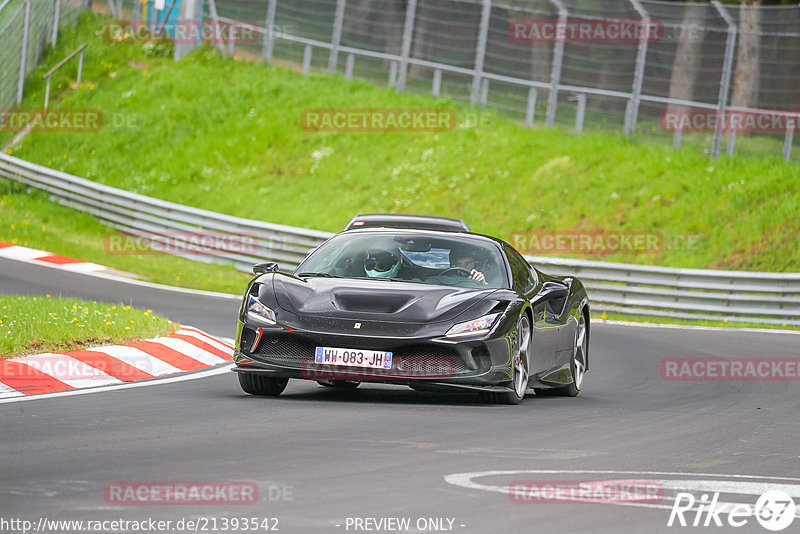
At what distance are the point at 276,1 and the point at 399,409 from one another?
2847cm

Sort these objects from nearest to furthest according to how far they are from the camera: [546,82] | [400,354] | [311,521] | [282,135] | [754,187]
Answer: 1. [311,521]
2. [400,354]
3. [754,187]
4. [546,82]
5. [282,135]

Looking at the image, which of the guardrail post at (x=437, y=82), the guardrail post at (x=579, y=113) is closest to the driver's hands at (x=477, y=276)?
the guardrail post at (x=579, y=113)

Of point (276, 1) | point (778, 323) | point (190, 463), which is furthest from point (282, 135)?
point (190, 463)

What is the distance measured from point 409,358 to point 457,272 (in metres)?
1.25

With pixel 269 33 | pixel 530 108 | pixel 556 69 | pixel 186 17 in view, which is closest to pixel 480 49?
pixel 530 108

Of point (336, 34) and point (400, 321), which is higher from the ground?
point (336, 34)

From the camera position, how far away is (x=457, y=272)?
32.8ft

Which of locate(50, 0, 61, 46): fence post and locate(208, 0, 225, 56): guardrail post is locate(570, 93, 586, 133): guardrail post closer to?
locate(208, 0, 225, 56): guardrail post

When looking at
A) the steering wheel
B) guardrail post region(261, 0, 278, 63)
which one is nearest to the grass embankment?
guardrail post region(261, 0, 278, 63)

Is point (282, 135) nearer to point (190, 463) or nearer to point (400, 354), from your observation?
point (400, 354)

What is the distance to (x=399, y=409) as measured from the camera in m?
8.98

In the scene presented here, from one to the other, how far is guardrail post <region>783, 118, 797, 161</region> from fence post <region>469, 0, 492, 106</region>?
737cm

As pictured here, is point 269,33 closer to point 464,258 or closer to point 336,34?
point 336,34

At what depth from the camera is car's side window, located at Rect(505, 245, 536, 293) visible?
1016 centimetres
